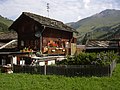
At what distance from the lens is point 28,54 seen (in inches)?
1459

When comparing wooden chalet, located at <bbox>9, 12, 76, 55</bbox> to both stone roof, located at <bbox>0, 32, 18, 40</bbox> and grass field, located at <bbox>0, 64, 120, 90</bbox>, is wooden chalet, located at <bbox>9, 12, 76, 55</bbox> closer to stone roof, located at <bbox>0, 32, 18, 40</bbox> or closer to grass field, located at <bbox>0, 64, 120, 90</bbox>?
stone roof, located at <bbox>0, 32, 18, 40</bbox>

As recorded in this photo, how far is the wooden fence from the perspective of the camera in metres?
24.5

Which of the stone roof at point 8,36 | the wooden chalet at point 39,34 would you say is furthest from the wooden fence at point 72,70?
the stone roof at point 8,36

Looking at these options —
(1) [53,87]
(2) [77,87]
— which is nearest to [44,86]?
(1) [53,87]

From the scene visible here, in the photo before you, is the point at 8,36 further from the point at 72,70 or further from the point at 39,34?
the point at 72,70

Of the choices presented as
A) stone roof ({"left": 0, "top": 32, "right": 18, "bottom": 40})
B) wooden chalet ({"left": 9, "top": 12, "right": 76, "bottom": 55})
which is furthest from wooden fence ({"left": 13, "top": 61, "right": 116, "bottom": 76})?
stone roof ({"left": 0, "top": 32, "right": 18, "bottom": 40})

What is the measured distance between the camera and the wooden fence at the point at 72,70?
2445 centimetres

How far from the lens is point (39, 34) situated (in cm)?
4209

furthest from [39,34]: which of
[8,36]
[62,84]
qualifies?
[62,84]

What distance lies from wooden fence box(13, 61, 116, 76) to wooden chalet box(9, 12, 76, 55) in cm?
1453

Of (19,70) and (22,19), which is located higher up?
(22,19)

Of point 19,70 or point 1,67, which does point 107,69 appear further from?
point 1,67

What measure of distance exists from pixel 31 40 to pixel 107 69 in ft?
70.6

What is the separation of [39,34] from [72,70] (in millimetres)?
17671
